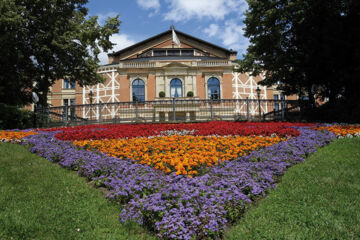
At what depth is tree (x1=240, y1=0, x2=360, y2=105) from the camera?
12.4 metres

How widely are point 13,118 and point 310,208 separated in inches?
546

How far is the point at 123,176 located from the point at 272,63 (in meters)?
14.6

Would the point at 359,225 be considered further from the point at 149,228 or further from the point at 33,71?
the point at 33,71

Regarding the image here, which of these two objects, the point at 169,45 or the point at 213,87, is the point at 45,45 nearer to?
the point at 213,87

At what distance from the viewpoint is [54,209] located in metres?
3.29

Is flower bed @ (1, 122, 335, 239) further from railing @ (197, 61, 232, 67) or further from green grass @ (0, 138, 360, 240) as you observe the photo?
railing @ (197, 61, 232, 67)

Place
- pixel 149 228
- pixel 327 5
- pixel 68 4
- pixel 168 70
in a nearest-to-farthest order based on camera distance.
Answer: pixel 149 228
pixel 327 5
pixel 68 4
pixel 168 70

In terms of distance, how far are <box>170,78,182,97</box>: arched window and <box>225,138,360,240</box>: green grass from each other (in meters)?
22.6

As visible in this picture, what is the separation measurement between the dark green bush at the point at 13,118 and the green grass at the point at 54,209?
8.97 meters

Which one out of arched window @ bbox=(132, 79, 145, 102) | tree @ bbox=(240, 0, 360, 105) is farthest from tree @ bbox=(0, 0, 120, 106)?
tree @ bbox=(240, 0, 360, 105)

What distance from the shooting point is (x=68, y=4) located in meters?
18.8

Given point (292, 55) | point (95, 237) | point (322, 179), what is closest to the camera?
point (95, 237)

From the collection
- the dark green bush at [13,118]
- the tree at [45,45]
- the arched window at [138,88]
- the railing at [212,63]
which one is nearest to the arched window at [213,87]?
the railing at [212,63]

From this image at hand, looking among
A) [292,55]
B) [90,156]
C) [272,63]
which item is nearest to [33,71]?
[90,156]
